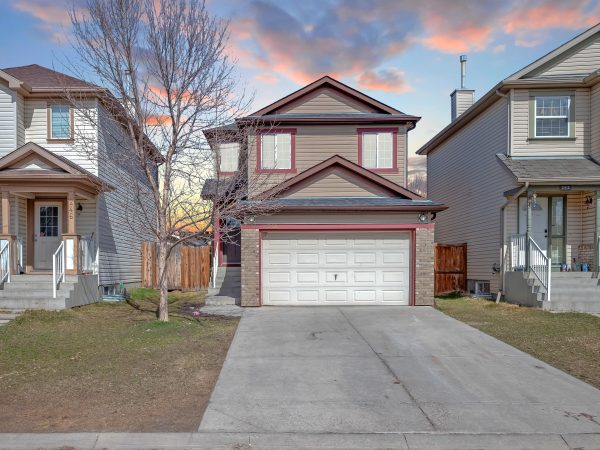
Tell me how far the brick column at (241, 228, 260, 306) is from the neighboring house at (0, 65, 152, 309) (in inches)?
124

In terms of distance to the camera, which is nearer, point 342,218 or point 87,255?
point 342,218

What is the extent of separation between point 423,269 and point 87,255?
10.5m

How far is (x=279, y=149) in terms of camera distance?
17328 millimetres

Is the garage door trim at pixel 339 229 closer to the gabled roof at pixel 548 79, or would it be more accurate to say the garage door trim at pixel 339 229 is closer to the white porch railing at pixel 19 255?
the gabled roof at pixel 548 79

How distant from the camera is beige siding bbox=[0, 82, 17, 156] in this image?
15.2 metres

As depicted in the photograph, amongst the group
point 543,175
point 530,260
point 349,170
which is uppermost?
point 349,170

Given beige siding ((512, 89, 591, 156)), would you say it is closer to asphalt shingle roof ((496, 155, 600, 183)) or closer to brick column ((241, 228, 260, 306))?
asphalt shingle roof ((496, 155, 600, 183))

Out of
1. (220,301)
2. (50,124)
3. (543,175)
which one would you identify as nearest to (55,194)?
(50,124)

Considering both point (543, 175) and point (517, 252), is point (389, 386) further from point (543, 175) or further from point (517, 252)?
point (543, 175)

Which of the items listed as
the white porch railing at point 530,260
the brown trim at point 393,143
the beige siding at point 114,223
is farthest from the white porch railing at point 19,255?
the white porch railing at point 530,260

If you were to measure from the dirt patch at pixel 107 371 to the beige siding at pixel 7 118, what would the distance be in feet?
22.4

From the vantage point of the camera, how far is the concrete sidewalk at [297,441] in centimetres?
485

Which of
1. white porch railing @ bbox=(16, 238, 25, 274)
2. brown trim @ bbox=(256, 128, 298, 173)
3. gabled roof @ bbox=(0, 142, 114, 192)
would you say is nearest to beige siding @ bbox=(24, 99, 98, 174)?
gabled roof @ bbox=(0, 142, 114, 192)

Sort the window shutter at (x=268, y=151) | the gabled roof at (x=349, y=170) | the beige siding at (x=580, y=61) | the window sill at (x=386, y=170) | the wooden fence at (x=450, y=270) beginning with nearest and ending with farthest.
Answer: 1. the gabled roof at (x=349, y=170)
2. the beige siding at (x=580, y=61)
3. the window shutter at (x=268, y=151)
4. the window sill at (x=386, y=170)
5. the wooden fence at (x=450, y=270)
